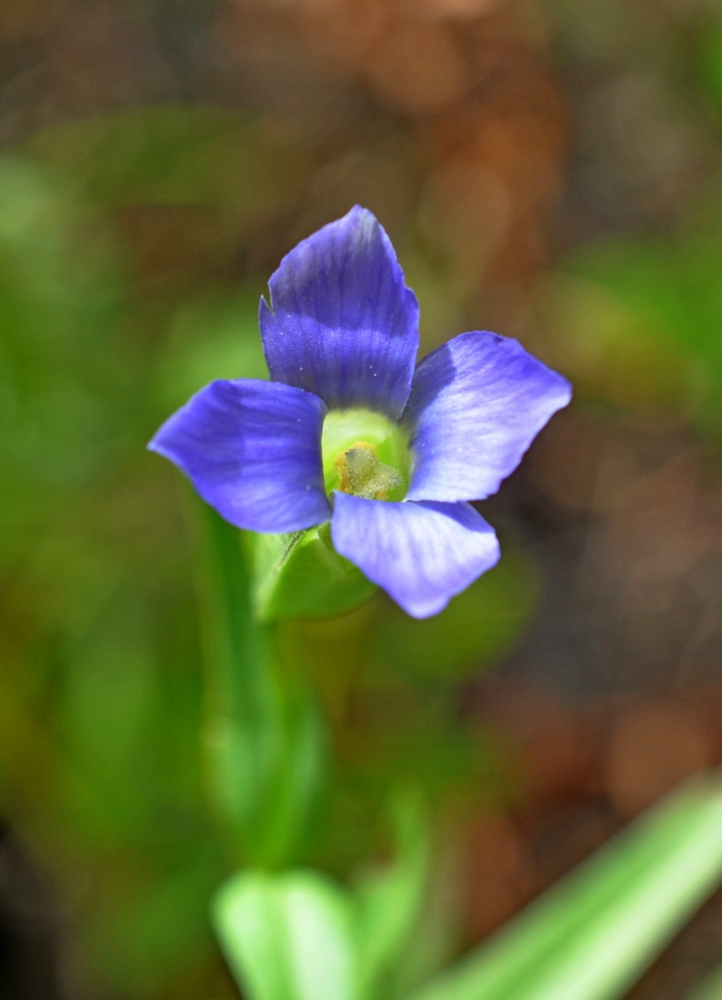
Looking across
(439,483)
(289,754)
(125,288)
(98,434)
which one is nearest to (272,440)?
(439,483)

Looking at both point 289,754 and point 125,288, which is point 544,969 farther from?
point 125,288

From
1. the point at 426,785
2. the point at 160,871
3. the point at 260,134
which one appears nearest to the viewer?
the point at 160,871

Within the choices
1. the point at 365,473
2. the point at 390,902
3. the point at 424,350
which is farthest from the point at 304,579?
the point at 424,350

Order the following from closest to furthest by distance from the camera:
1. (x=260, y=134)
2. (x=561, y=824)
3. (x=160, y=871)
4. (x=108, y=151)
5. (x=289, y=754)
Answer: (x=289, y=754) → (x=160, y=871) → (x=108, y=151) → (x=561, y=824) → (x=260, y=134)

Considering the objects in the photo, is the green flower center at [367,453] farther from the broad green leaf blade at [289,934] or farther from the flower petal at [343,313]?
the broad green leaf blade at [289,934]

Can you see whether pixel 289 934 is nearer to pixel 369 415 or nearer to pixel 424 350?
pixel 369 415

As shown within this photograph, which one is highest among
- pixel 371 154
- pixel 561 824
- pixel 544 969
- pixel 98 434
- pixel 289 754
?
pixel 371 154
